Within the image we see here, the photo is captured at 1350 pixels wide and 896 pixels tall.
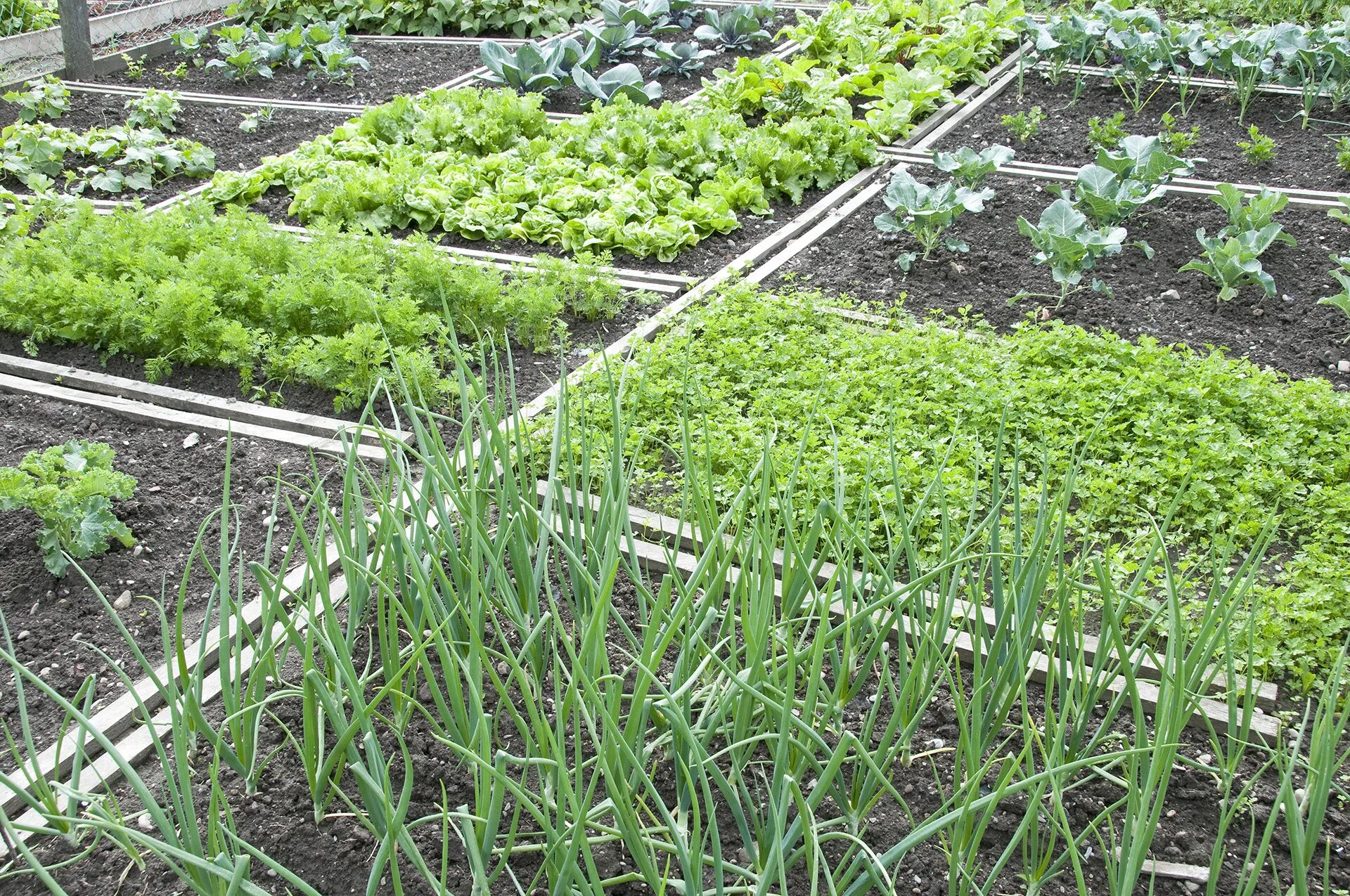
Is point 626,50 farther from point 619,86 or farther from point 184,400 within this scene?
point 184,400

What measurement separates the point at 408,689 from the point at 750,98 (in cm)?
452

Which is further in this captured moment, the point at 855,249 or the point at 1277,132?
the point at 1277,132

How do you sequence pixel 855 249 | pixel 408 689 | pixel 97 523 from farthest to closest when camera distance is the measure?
pixel 855 249
pixel 97 523
pixel 408 689

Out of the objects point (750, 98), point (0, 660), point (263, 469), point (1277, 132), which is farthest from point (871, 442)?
point (1277, 132)

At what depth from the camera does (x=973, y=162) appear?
4.39 metres

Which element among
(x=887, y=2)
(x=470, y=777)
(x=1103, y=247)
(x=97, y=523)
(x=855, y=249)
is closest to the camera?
(x=470, y=777)

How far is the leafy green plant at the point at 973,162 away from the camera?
14.4 feet

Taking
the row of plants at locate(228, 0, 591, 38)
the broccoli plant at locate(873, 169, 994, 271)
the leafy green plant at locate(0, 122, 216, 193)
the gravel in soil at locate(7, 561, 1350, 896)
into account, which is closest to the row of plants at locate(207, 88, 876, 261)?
the leafy green plant at locate(0, 122, 216, 193)

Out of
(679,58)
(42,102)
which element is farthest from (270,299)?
(679,58)

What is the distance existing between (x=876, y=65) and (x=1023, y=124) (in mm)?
1083

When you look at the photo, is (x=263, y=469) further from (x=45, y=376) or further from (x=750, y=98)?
(x=750, y=98)

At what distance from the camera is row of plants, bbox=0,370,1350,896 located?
1427 mm

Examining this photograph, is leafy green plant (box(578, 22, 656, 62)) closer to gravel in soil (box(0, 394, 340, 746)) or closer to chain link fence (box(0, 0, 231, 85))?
chain link fence (box(0, 0, 231, 85))

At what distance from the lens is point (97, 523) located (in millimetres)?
2527
